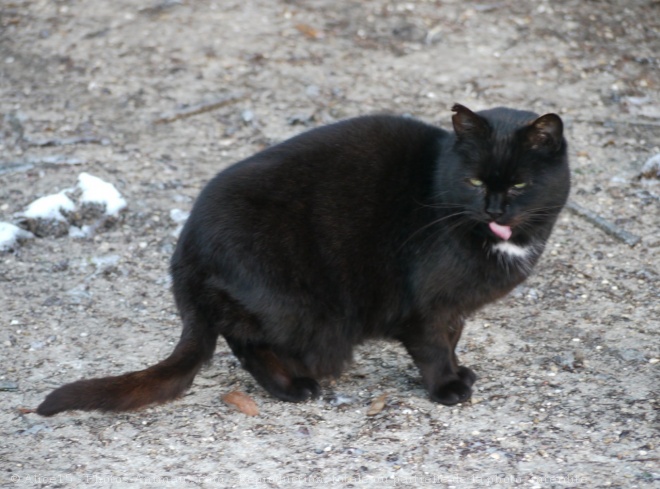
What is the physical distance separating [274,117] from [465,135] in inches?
99.4

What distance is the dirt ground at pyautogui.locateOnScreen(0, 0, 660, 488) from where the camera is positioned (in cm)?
329

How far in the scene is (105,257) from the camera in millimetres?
4656

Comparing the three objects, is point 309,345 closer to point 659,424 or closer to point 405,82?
point 659,424

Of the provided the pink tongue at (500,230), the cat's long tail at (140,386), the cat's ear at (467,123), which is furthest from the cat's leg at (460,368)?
the cat's long tail at (140,386)

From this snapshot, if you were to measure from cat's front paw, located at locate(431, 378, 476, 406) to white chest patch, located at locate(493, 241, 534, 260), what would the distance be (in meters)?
0.52

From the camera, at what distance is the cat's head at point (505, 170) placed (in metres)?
3.36

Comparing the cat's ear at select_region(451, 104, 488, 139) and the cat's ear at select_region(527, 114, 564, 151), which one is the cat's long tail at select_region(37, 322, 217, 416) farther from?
the cat's ear at select_region(527, 114, 564, 151)

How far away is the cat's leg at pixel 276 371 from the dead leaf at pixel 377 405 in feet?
0.72

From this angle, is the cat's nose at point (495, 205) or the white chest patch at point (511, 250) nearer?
the cat's nose at point (495, 205)

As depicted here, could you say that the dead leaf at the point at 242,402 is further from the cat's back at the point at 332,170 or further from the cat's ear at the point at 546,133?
the cat's ear at the point at 546,133

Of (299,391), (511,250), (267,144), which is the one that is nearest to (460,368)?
(511,250)

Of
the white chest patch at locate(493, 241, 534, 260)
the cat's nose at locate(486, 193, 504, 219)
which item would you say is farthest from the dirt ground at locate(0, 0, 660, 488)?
the cat's nose at locate(486, 193, 504, 219)

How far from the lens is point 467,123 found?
340cm

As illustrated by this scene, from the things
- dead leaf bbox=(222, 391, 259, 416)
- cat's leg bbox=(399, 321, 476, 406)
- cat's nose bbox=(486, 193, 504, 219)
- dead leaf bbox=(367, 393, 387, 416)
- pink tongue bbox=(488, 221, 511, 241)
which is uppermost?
cat's nose bbox=(486, 193, 504, 219)
